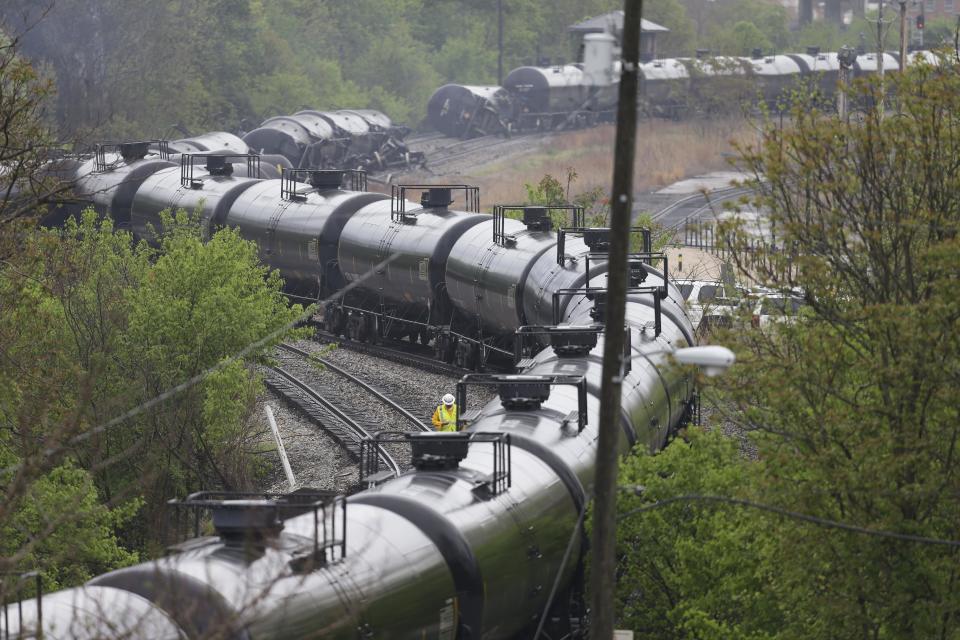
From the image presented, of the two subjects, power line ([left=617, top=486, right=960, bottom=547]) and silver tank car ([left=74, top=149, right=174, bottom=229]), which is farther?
silver tank car ([left=74, top=149, right=174, bottom=229])

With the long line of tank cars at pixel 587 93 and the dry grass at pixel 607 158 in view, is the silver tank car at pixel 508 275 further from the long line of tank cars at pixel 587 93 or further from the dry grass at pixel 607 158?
the long line of tank cars at pixel 587 93

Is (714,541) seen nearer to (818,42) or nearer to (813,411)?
(813,411)

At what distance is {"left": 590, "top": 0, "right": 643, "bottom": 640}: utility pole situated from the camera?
1156 centimetres

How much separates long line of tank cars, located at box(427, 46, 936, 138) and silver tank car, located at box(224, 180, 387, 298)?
157ft

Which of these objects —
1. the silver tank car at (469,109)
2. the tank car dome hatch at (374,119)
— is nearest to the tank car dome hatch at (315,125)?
the tank car dome hatch at (374,119)

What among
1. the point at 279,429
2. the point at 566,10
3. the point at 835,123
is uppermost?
the point at 566,10

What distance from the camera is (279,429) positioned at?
28641 millimetres

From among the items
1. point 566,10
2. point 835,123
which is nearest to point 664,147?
point 566,10

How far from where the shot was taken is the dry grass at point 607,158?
71250 mm

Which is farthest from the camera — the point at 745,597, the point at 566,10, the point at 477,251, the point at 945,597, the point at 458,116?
the point at 566,10

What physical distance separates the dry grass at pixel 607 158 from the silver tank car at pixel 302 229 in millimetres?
26636

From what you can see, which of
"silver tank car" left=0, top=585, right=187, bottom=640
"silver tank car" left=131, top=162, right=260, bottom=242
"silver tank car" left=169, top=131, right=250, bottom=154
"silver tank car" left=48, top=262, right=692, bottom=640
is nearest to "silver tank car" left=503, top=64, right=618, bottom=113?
"silver tank car" left=169, top=131, right=250, bottom=154

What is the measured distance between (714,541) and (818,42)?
123731mm

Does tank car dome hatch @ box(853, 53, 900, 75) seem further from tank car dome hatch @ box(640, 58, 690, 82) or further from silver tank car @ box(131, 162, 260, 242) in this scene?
silver tank car @ box(131, 162, 260, 242)
